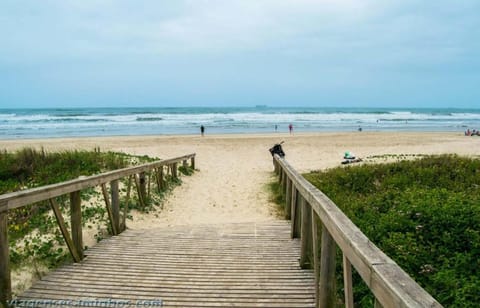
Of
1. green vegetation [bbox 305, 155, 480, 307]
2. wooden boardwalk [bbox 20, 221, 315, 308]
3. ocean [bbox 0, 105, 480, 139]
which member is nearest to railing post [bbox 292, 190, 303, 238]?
wooden boardwalk [bbox 20, 221, 315, 308]

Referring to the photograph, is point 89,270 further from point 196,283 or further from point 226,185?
point 226,185

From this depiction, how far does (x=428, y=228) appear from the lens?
535 centimetres

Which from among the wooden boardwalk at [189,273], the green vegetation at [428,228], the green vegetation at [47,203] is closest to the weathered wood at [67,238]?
the wooden boardwalk at [189,273]

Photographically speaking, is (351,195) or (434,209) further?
(351,195)

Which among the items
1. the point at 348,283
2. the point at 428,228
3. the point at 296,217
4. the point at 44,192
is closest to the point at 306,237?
the point at 296,217

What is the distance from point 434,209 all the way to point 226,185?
23.0ft

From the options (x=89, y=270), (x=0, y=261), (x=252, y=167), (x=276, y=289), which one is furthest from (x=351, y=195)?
(x=252, y=167)

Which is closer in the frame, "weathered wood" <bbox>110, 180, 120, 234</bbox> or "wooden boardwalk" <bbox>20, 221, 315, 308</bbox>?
"wooden boardwalk" <bbox>20, 221, 315, 308</bbox>

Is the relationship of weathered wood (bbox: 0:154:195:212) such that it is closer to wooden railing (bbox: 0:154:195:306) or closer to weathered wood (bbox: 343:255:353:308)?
wooden railing (bbox: 0:154:195:306)

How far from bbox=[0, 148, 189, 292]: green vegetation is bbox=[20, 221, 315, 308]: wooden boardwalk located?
1.78 feet

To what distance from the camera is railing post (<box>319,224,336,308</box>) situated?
10.3 feet

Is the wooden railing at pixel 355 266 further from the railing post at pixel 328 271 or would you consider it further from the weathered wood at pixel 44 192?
the weathered wood at pixel 44 192

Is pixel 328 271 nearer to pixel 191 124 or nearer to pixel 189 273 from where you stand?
pixel 189 273

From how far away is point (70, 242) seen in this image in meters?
4.68
